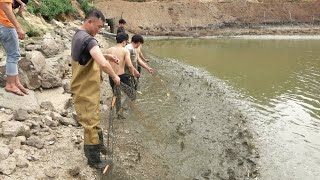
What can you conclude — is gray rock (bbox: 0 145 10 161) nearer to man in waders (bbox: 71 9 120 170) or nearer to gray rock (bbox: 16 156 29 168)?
gray rock (bbox: 16 156 29 168)

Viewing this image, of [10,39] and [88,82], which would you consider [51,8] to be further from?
[88,82]

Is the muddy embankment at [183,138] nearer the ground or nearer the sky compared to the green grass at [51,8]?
nearer the ground

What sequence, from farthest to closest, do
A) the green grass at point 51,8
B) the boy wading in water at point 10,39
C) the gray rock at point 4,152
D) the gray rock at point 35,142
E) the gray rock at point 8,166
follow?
the green grass at point 51,8
the boy wading in water at point 10,39
the gray rock at point 35,142
the gray rock at point 4,152
the gray rock at point 8,166

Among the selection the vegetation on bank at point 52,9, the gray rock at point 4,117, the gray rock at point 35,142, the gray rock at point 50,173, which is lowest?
the gray rock at point 50,173

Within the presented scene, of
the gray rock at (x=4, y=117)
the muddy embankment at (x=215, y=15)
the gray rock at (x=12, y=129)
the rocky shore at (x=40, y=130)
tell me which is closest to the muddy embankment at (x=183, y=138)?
the rocky shore at (x=40, y=130)

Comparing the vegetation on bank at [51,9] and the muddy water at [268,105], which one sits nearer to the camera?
the muddy water at [268,105]

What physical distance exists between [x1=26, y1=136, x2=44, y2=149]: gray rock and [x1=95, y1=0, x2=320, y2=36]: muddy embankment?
27.7 metres

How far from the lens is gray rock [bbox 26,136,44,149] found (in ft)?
16.5

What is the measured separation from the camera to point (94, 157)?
483cm

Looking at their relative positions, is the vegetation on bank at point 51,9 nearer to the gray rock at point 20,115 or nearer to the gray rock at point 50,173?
the gray rock at point 20,115

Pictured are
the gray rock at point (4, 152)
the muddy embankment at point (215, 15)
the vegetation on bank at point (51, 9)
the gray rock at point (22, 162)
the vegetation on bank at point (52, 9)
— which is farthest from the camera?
the muddy embankment at point (215, 15)

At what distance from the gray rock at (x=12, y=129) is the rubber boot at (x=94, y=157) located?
1010 millimetres

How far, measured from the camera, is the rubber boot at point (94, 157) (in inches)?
188

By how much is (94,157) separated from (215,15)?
106 feet
